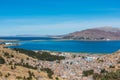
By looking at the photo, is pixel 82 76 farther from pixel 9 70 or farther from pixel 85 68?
pixel 9 70

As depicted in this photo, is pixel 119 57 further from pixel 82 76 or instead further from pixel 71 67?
pixel 82 76

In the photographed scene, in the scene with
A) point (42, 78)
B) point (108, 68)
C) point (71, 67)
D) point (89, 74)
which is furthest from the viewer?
point (71, 67)

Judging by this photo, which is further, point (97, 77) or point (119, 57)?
point (119, 57)

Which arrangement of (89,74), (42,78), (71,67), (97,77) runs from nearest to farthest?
1. (42,78)
2. (97,77)
3. (89,74)
4. (71,67)

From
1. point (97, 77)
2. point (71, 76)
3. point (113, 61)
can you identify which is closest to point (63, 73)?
point (71, 76)

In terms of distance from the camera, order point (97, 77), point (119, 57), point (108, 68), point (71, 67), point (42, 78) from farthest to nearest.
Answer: point (119, 57), point (71, 67), point (108, 68), point (97, 77), point (42, 78)

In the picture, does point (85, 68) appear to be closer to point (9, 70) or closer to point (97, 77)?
point (97, 77)

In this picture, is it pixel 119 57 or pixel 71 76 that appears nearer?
pixel 71 76

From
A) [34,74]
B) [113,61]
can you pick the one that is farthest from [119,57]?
[34,74]

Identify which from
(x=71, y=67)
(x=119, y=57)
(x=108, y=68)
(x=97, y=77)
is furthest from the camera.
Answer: (x=119, y=57)
